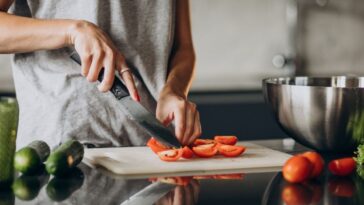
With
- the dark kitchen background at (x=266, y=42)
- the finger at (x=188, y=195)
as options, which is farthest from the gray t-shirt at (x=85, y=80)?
the dark kitchen background at (x=266, y=42)

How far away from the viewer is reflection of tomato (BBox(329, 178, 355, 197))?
127 cm

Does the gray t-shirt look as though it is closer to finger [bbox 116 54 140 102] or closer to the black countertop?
finger [bbox 116 54 140 102]

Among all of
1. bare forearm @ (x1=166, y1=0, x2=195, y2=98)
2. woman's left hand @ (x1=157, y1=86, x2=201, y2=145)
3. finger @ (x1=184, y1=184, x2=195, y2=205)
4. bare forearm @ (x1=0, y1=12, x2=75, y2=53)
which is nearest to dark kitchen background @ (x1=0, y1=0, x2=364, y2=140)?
bare forearm @ (x1=166, y1=0, x2=195, y2=98)

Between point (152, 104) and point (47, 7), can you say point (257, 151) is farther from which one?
point (47, 7)

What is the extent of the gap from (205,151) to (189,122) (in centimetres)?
13

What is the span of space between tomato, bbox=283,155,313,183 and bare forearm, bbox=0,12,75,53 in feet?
1.95

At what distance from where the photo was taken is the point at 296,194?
4.14 ft

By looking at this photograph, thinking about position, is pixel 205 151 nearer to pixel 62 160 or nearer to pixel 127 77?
pixel 127 77

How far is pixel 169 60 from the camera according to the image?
1.98 m

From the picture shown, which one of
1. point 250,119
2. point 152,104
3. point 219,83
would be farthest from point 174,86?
point 219,83

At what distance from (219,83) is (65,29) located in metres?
2.11

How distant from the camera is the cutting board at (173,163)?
1446mm

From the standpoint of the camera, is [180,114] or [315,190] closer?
[315,190]

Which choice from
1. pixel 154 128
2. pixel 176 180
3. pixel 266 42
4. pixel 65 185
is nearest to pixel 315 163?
pixel 176 180
